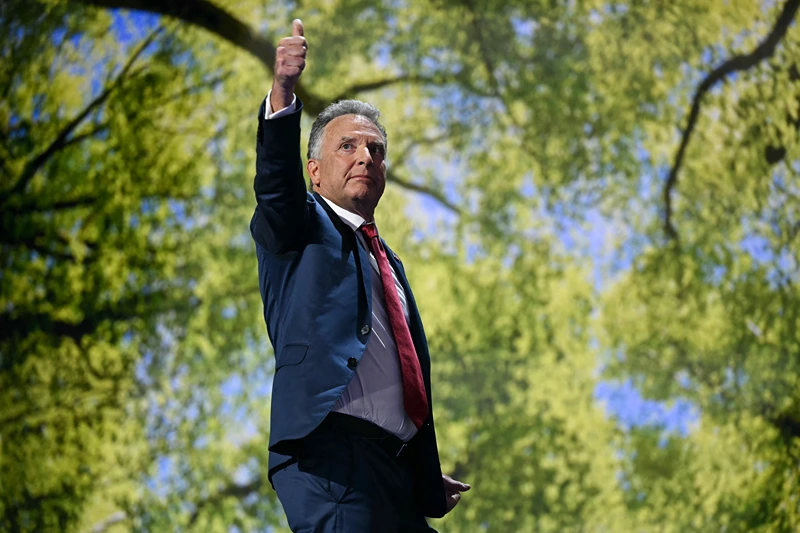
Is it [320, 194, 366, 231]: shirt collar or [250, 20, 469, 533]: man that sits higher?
[320, 194, 366, 231]: shirt collar

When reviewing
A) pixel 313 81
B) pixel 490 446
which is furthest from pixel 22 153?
pixel 490 446

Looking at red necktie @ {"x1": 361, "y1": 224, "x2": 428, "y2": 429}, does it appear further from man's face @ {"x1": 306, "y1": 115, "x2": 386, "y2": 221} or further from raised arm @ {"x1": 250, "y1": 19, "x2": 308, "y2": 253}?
raised arm @ {"x1": 250, "y1": 19, "x2": 308, "y2": 253}

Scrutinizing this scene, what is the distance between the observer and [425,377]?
4.56 ft

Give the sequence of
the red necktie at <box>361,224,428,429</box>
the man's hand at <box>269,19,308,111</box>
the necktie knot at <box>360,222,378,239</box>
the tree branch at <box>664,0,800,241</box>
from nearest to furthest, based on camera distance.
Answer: the man's hand at <box>269,19,308,111</box>, the red necktie at <box>361,224,428,429</box>, the necktie knot at <box>360,222,378,239</box>, the tree branch at <box>664,0,800,241</box>

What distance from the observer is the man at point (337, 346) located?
1.19 meters

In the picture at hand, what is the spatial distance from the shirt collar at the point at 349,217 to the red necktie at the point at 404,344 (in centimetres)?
1

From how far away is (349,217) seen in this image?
139 centimetres

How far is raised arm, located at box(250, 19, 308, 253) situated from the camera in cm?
116

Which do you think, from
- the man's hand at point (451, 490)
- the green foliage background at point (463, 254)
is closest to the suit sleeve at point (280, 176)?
the man's hand at point (451, 490)

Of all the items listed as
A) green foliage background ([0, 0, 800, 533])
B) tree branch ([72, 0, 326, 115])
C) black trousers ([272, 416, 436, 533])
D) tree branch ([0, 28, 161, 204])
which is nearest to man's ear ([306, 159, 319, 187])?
black trousers ([272, 416, 436, 533])

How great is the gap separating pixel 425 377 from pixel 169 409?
2824mm

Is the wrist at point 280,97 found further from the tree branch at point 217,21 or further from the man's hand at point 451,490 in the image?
the tree branch at point 217,21

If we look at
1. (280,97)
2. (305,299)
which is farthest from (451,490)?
(280,97)

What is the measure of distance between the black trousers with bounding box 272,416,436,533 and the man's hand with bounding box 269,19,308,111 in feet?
1.44
